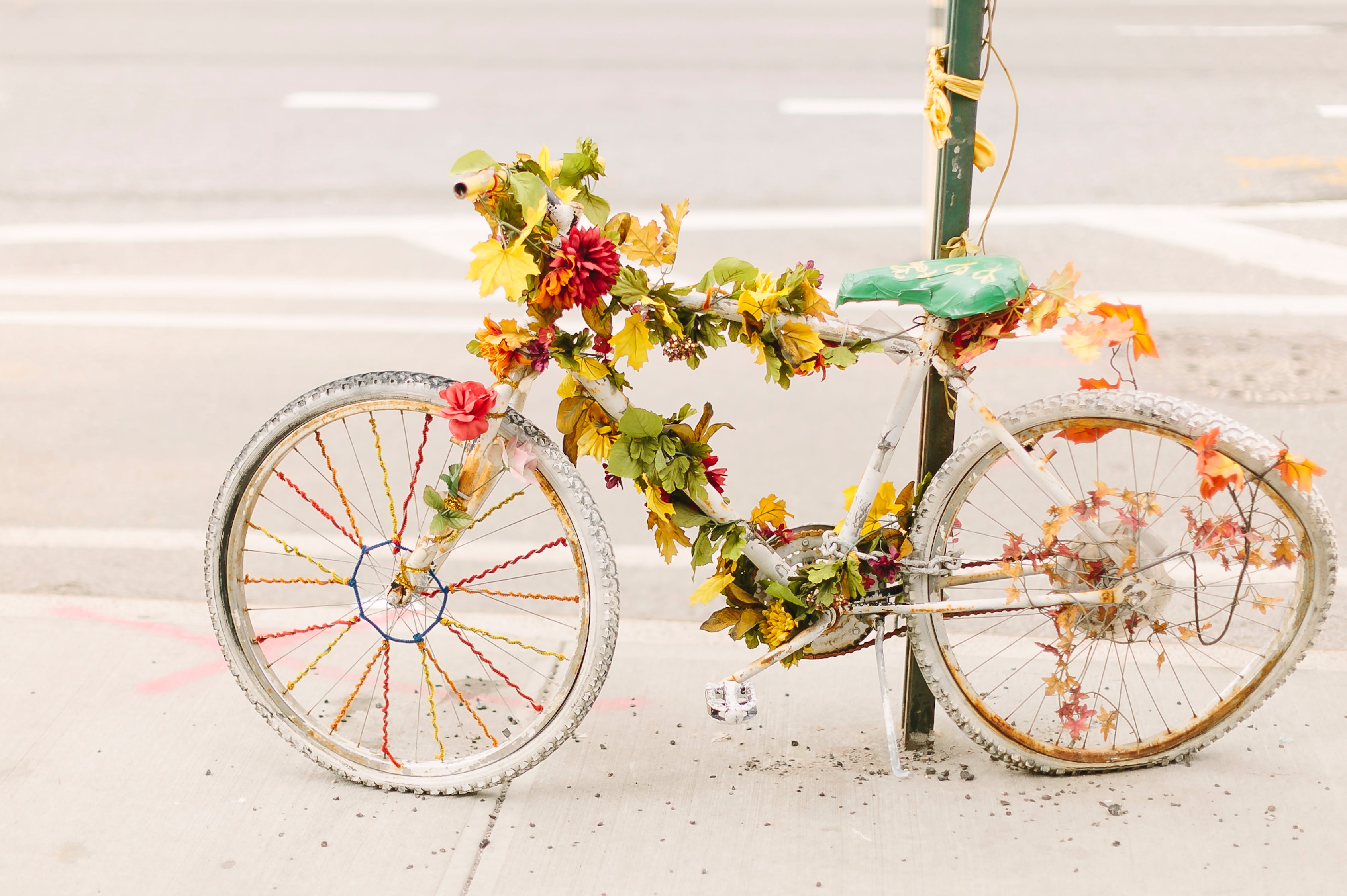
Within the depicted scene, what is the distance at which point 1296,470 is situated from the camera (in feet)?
8.88

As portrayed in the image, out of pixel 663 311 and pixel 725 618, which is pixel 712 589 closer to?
pixel 725 618

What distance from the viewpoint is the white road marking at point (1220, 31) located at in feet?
37.1

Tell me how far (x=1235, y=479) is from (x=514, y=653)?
6.50 ft

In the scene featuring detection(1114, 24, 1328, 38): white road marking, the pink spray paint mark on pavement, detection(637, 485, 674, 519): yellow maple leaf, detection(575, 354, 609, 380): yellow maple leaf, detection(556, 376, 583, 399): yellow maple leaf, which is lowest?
the pink spray paint mark on pavement

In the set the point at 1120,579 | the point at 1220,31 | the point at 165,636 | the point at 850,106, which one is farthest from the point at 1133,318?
the point at 1220,31

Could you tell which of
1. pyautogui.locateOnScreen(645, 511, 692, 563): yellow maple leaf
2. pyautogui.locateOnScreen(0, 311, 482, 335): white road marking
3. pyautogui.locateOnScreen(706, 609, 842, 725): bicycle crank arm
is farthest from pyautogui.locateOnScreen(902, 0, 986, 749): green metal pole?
pyautogui.locateOnScreen(0, 311, 482, 335): white road marking

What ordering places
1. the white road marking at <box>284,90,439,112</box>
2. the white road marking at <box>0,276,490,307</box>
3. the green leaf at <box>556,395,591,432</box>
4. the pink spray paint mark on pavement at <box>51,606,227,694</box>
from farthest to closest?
the white road marking at <box>284,90,439,112</box> < the white road marking at <box>0,276,490,307</box> < the pink spray paint mark on pavement at <box>51,606,227,694</box> < the green leaf at <box>556,395,591,432</box>

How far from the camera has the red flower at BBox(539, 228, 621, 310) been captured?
102 inches

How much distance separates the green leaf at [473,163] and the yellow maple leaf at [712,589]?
1.02 m

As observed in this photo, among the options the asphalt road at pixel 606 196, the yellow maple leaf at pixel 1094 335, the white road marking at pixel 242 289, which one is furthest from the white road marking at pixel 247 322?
the yellow maple leaf at pixel 1094 335

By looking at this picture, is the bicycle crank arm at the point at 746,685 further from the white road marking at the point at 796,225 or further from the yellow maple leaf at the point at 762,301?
the white road marking at the point at 796,225

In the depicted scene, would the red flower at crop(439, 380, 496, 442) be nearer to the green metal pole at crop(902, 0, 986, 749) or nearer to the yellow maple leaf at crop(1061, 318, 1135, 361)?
the green metal pole at crop(902, 0, 986, 749)

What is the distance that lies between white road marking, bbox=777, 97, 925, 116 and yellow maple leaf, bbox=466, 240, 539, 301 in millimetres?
7203

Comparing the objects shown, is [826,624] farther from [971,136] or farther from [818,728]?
[971,136]
